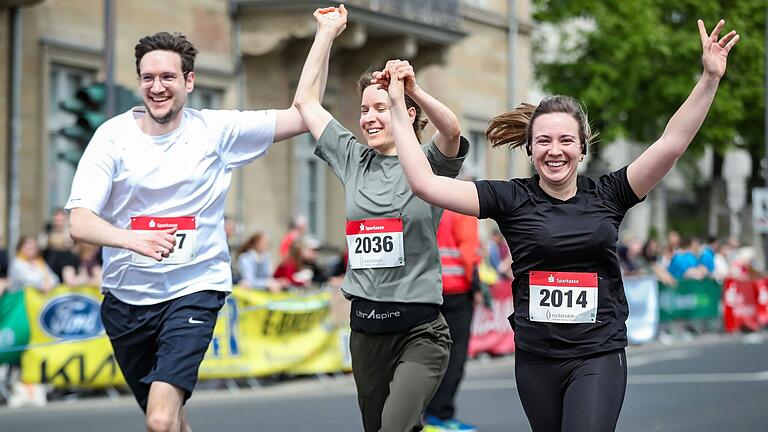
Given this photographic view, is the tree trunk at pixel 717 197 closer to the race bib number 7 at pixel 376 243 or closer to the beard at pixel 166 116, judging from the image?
the race bib number 7 at pixel 376 243

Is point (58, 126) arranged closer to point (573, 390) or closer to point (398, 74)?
point (398, 74)

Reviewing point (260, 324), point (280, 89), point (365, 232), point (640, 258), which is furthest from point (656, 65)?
point (365, 232)

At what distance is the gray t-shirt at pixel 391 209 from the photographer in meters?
6.39

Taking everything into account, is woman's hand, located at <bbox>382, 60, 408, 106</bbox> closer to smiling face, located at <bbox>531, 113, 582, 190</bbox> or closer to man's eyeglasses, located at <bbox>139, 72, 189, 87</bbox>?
smiling face, located at <bbox>531, 113, 582, 190</bbox>

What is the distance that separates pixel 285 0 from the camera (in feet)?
72.7

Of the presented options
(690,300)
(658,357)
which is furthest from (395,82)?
(690,300)

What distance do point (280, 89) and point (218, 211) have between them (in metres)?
17.2

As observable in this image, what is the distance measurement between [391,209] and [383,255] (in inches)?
8.8

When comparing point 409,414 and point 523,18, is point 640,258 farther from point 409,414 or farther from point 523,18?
point 409,414

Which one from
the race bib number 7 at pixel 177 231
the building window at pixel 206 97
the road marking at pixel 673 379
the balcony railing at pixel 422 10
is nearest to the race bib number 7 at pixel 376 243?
the race bib number 7 at pixel 177 231

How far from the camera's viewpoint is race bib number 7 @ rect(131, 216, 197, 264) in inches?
246

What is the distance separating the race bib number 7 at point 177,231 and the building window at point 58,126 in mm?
12645

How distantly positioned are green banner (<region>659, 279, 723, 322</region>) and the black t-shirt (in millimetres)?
17639

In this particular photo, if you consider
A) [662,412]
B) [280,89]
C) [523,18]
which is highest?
[523,18]
